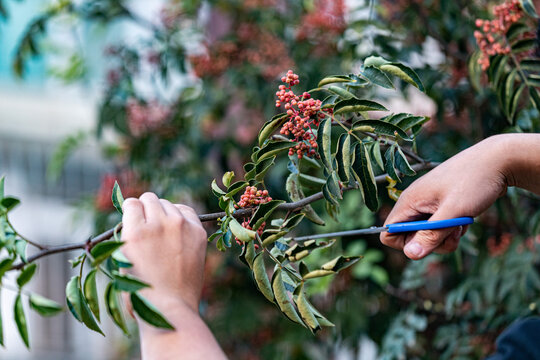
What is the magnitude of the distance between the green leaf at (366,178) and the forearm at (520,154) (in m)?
0.18

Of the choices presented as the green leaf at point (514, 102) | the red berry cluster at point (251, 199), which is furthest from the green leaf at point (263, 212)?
the green leaf at point (514, 102)

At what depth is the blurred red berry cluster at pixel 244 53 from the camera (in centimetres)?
214

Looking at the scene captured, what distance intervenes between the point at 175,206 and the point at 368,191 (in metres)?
0.24

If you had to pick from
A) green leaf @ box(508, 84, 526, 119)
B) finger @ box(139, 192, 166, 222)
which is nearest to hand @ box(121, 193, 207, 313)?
finger @ box(139, 192, 166, 222)

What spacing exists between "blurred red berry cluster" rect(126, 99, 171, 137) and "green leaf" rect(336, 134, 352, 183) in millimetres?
1469

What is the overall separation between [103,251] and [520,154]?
0.54 metres

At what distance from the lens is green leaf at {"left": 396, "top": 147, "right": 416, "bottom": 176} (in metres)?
0.87

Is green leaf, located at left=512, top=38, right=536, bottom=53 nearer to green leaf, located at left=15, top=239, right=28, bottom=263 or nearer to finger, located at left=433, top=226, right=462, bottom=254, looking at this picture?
finger, located at left=433, top=226, right=462, bottom=254

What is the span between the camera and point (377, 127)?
2.91ft

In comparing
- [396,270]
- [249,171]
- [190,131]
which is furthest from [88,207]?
[249,171]

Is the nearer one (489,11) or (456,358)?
(456,358)

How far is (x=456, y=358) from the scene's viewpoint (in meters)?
1.63

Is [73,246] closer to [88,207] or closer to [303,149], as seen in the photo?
[303,149]

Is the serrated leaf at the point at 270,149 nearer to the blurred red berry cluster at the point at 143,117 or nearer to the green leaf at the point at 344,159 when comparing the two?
the green leaf at the point at 344,159
